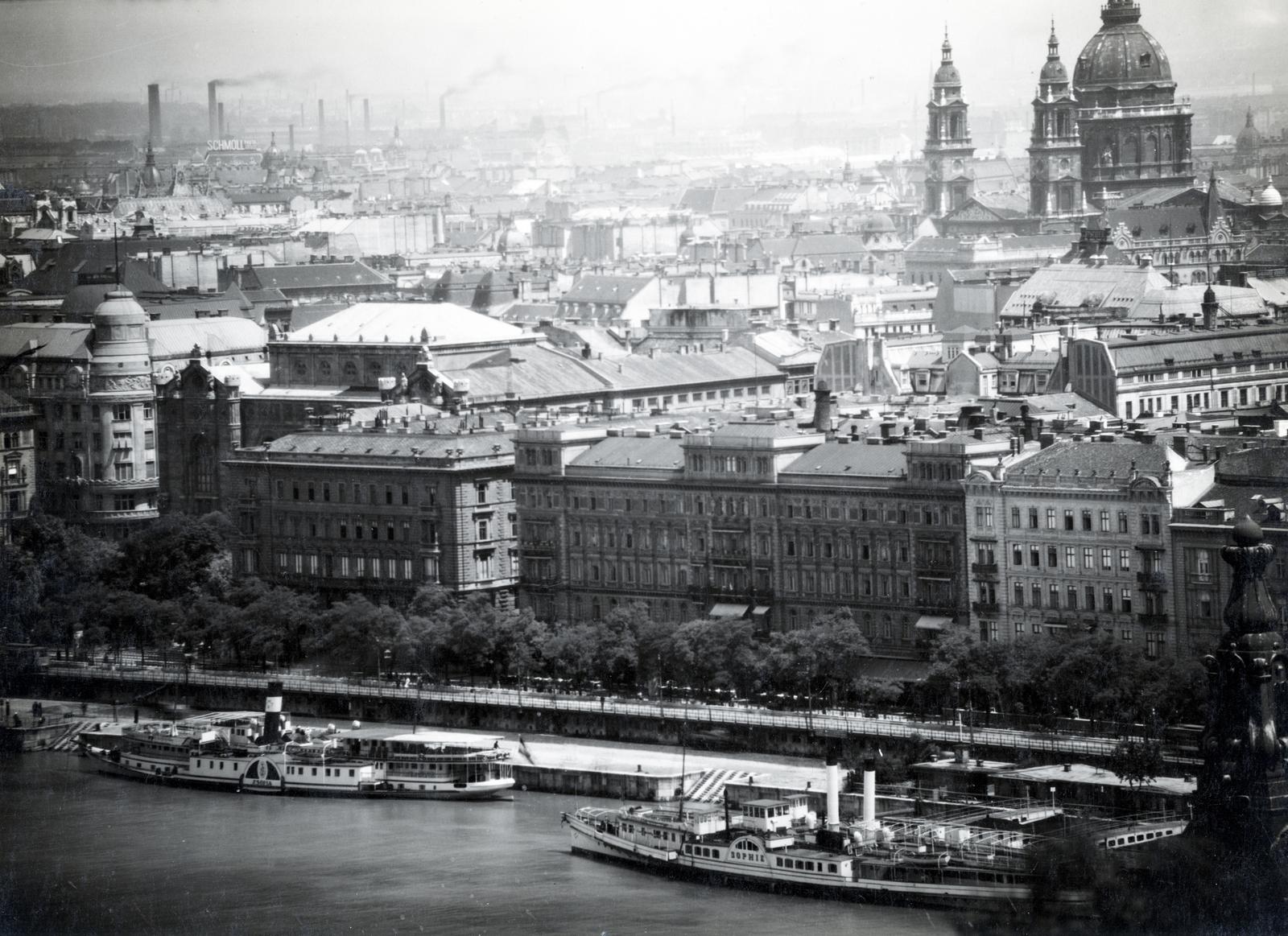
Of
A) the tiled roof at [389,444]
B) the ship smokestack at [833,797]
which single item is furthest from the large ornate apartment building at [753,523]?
the ship smokestack at [833,797]

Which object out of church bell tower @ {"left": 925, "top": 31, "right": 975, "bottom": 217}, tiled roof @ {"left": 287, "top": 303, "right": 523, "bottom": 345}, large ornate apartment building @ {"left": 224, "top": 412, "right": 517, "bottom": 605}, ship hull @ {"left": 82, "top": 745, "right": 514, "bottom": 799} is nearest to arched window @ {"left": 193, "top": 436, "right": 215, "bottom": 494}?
tiled roof @ {"left": 287, "top": 303, "right": 523, "bottom": 345}

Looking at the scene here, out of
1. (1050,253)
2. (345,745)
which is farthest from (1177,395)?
(1050,253)

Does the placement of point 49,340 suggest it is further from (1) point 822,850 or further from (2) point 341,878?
(1) point 822,850

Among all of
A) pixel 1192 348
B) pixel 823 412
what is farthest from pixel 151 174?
pixel 823 412

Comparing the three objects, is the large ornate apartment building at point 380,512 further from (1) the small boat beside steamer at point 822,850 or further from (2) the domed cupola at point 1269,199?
(2) the domed cupola at point 1269,199

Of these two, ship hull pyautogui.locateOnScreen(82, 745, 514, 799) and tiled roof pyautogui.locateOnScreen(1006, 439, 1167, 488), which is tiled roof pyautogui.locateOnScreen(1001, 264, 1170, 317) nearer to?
tiled roof pyautogui.locateOnScreen(1006, 439, 1167, 488)
